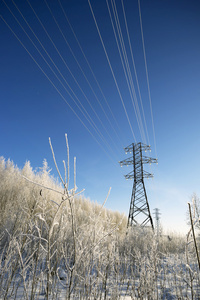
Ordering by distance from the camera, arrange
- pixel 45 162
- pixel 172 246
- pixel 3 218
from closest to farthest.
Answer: pixel 3 218, pixel 45 162, pixel 172 246

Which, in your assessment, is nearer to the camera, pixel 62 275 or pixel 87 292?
pixel 87 292

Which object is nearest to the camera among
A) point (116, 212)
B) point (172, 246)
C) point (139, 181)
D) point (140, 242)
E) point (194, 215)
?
point (194, 215)

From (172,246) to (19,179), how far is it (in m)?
8.27

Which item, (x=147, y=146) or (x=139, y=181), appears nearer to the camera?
(x=139, y=181)

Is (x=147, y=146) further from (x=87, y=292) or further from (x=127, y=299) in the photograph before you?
(x=87, y=292)

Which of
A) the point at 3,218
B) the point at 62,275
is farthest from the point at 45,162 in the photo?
the point at 62,275

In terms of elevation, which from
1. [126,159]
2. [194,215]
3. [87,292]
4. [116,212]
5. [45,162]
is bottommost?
[87,292]

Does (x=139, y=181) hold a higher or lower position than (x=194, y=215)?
higher

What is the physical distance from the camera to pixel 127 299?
3.10 metres

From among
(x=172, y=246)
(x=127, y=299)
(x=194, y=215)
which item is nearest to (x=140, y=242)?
(x=172, y=246)

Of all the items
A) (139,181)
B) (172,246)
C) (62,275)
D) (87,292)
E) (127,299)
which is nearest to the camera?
(87,292)

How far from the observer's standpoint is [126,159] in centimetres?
1292

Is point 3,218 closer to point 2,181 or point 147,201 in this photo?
point 2,181

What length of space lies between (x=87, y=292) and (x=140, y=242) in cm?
635
